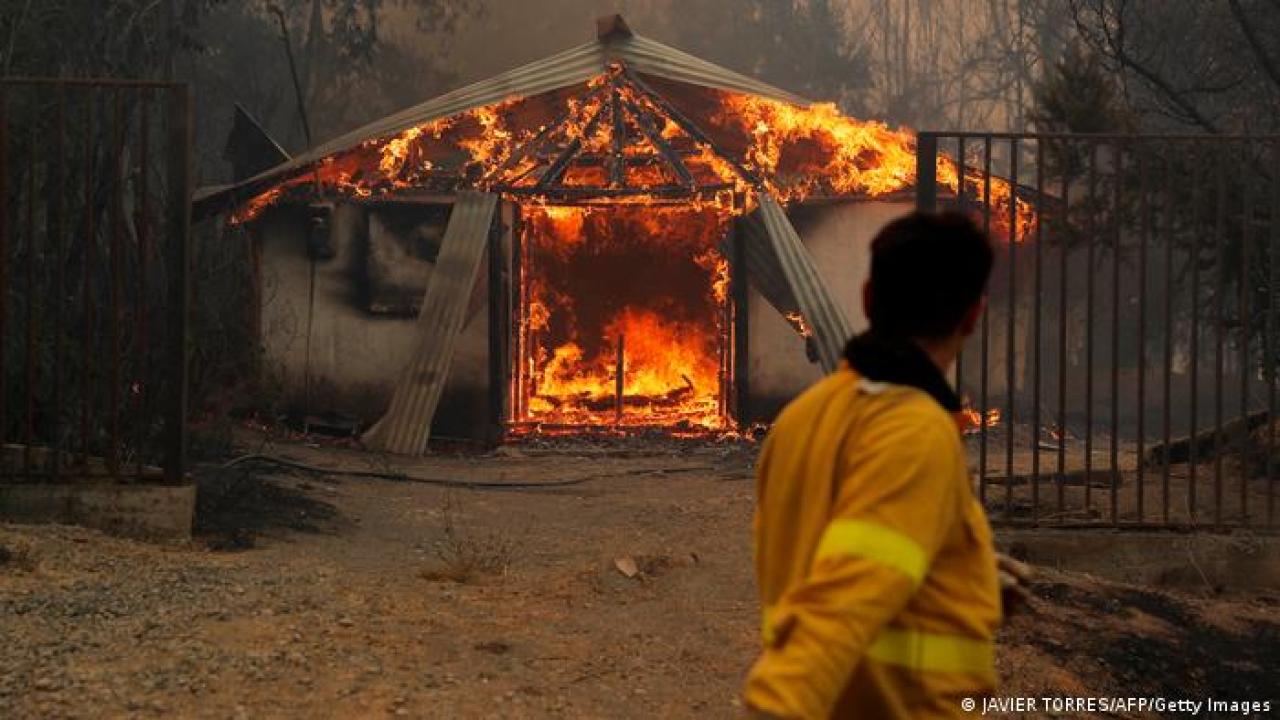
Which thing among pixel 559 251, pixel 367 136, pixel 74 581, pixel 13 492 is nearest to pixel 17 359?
pixel 13 492

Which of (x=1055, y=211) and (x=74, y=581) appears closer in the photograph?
(x=74, y=581)

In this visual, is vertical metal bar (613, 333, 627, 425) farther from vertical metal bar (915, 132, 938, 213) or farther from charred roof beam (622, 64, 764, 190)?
vertical metal bar (915, 132, 938, 213)

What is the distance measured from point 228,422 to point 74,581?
6.23 metres

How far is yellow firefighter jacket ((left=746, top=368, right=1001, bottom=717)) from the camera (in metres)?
2.07

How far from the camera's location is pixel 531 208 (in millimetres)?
16438

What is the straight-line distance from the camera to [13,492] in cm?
780

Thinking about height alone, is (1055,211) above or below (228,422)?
above

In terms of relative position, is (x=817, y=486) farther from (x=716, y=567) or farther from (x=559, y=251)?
(x=559, y=251)

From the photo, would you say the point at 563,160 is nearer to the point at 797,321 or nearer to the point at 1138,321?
the point at 797,321

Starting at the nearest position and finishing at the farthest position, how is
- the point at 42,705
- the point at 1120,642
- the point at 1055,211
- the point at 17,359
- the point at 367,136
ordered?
1. the point at 42,705
2. the point at 1120,642
3. the point at 17,359
4. the point at 1055,211
5. the point at 367,136

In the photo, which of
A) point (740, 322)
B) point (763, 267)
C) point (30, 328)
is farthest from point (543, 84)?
point (30, 328)

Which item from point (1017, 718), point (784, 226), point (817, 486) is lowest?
point (1017, 718)

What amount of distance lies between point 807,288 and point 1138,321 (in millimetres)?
6190

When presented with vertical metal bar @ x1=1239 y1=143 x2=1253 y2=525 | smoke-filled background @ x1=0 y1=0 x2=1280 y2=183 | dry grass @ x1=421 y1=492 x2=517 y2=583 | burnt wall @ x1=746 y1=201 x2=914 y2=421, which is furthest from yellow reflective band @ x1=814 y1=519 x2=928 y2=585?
burnt wall @ x1=746 y1=201 x2=914 y2=421
